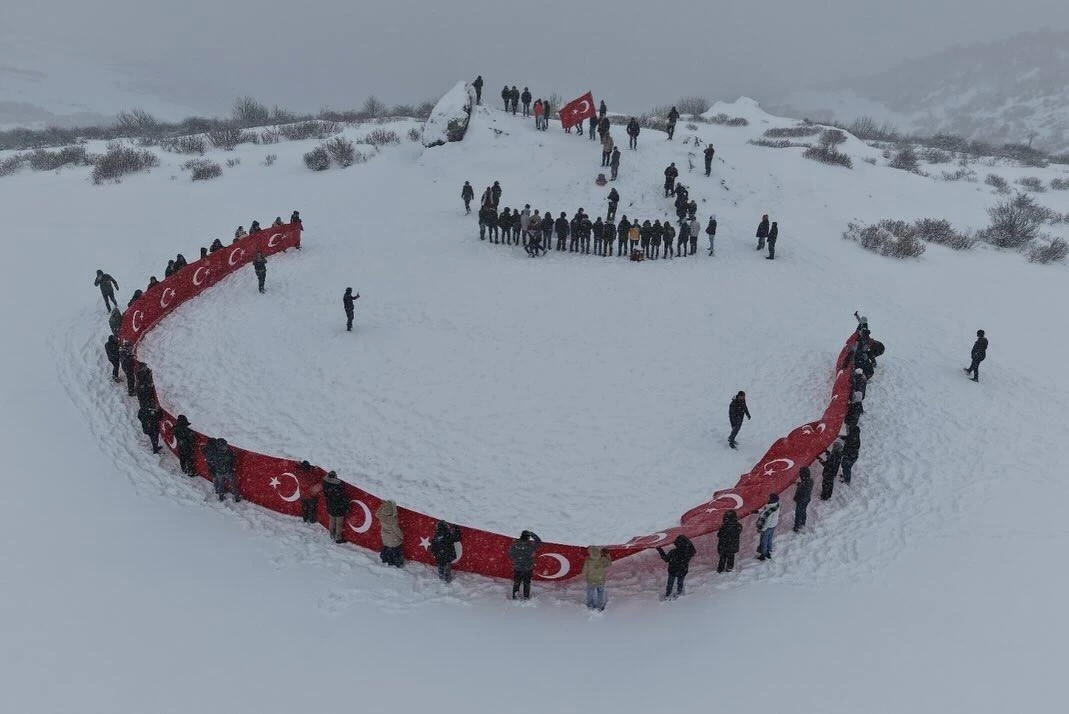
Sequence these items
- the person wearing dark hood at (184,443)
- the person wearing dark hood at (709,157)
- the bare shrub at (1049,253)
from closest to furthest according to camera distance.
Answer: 1. the person wearing dark hood at (184,443)
2. the bare shrub at (1049,253)
3. the person wearing dark hood at (709,157)

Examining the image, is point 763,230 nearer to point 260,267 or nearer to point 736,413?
point 736,413

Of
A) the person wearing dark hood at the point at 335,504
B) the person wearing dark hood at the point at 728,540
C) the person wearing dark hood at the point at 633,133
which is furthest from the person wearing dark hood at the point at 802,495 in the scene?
the person wearing dark hood at the point at 633,133

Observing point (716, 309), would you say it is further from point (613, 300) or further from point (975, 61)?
point (975, 61)

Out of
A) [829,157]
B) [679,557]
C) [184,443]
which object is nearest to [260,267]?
[184,443]

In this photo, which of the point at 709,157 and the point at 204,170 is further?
the point at 204,170

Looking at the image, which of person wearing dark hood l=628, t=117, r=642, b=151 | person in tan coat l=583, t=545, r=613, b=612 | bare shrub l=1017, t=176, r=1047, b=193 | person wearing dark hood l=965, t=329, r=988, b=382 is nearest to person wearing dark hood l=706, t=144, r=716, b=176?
person wearing dark hood l=628, t=117, r=642, b=151

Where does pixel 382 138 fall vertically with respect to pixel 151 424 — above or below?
above

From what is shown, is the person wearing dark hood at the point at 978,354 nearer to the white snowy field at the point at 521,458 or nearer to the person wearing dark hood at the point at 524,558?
the white snowy field at the point at 521,458
